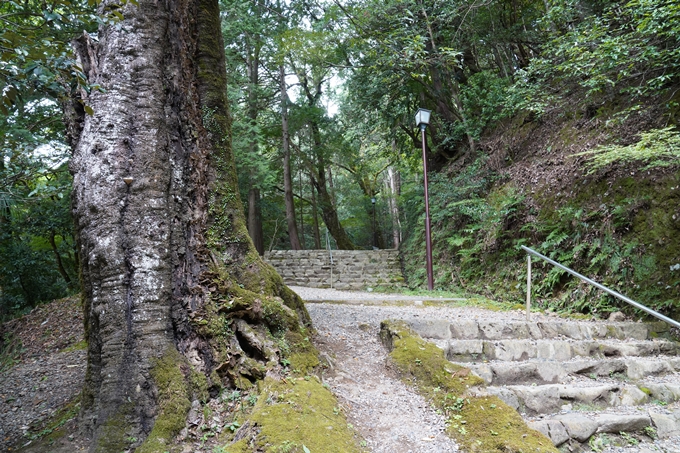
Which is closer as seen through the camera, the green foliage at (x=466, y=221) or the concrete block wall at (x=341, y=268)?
the green foliage at (x=466, y=221)

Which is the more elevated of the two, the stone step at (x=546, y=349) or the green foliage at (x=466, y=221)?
the green foliage at (x=466, y=221)

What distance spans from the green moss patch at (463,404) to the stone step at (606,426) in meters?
0.31

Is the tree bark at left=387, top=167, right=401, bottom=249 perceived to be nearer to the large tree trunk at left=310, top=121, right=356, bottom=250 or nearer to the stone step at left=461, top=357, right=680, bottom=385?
the large tree trunk at left=310, top=121, right=356, bottom=250

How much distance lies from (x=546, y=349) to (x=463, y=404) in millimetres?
1758

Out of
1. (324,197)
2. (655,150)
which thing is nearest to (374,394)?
(655,150)

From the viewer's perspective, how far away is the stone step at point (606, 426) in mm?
2873

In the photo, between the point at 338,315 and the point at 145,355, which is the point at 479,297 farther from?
the point at 145,355

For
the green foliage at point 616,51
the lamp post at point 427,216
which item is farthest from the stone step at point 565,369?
the lamp post at point 427,216

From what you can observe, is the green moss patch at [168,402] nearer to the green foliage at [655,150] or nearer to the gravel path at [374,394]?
the gravel path at [374,394]

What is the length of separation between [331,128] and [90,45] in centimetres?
1369

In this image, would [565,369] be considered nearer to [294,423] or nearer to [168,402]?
[294,423]

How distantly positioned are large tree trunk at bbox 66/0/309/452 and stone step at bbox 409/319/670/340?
197cm

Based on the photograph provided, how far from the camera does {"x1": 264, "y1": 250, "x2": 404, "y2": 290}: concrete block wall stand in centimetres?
1122

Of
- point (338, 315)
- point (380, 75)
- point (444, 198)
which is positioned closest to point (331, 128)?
point (380, 75)
